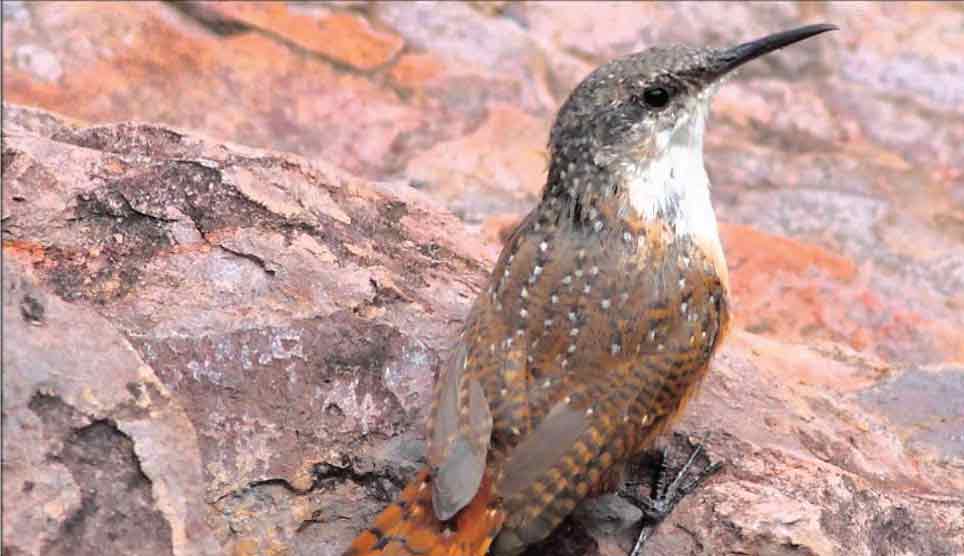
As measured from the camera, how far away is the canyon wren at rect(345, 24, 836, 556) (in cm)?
332

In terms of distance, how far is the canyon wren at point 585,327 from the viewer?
131 inches

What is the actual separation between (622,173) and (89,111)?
3.15 metres

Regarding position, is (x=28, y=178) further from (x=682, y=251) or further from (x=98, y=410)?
(x=682, y=251)

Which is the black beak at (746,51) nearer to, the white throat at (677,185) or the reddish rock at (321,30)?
the white throat at (677,185)

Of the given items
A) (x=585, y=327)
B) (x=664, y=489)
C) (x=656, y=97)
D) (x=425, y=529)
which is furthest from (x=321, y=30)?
(x=425, y=529)

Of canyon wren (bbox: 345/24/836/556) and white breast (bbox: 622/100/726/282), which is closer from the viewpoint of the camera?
canyon wren (bbox: 345/24/836/556)

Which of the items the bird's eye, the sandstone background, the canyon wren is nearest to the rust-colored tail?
the canyon wren

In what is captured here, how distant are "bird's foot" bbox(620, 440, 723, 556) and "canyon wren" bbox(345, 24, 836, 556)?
0.21m

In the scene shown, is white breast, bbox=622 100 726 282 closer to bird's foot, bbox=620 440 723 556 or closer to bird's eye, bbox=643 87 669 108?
bird's eye, bbox=643 87 669 108

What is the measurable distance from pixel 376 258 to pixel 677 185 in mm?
1109

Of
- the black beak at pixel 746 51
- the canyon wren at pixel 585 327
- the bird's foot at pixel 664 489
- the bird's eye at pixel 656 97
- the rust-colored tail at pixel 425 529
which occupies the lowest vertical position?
the bird's foot at pixel 664 489

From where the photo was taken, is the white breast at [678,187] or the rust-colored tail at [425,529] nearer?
the rust-colored tail at [425,529]

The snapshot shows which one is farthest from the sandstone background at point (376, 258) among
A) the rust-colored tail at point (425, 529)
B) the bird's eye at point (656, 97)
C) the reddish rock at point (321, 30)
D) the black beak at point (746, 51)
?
the black beak at point (746, 51)

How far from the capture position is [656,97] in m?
3.91
